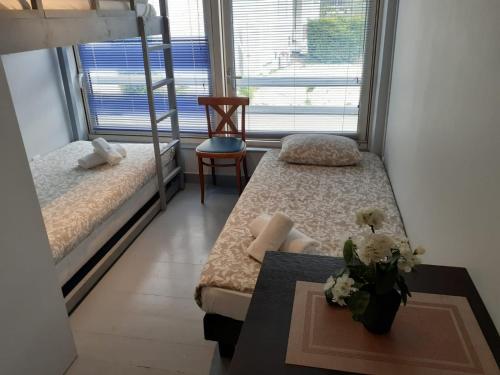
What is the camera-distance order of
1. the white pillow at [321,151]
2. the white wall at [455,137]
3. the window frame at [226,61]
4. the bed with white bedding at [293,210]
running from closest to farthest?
1. the white wall at [455,137]
2. the bed with white bedding at [293,210]
3. the white pillow at [321,151]
4. the window frame at [226,61]

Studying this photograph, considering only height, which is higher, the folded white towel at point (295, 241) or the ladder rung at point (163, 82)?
the ladder rung at point (163, 82)

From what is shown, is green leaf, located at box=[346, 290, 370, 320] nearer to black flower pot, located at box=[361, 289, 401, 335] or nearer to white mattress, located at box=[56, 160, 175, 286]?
black flower pot, located at box=[361, 289, 401, 335]

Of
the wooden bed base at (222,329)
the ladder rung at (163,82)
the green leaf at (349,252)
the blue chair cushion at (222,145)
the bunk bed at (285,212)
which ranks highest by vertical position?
the ladder rung at (163,82)

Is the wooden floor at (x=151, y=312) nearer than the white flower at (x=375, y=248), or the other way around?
the white flower at (x=375, y=248)

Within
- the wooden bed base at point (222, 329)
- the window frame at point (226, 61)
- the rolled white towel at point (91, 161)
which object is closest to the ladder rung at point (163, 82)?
the window frame at point (226, 61)

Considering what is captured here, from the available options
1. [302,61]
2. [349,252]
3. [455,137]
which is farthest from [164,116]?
[349,252]

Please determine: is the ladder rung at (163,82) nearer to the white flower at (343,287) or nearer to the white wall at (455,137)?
the white wall at (455,137)

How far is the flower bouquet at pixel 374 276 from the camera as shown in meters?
0.89

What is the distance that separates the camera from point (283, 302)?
110 cm

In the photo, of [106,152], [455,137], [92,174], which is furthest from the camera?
[106,152]

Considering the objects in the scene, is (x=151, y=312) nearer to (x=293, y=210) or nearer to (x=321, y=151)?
(x=293, y=210)

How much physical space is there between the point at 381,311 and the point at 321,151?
2194mm

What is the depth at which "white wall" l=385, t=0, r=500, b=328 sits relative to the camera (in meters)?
1.08

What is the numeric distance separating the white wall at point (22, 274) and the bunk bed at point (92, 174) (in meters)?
0.40
